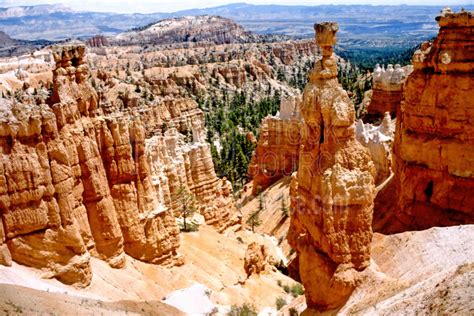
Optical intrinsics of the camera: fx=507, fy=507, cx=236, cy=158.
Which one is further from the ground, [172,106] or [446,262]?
[446,262]

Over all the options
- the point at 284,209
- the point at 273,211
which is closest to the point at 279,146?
the point at 273,211

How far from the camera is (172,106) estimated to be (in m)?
64.8

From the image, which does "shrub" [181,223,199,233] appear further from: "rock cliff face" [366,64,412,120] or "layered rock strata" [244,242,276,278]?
"rock cliff face" [366,64,412,120]

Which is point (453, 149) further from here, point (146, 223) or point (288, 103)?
point (288, 103)

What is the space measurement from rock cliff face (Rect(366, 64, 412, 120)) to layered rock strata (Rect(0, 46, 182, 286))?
3470cm

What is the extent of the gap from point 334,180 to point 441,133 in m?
10.2

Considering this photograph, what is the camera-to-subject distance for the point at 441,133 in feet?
80.4

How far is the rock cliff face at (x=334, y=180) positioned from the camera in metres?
17.0

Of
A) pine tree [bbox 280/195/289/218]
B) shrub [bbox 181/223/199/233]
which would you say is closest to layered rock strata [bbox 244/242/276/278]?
shrub [bbox 181/223/199/233]

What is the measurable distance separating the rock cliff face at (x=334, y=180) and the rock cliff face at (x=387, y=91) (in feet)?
121

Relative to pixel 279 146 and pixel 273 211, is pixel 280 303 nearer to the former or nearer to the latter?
pixel 273 211

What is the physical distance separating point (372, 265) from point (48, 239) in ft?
38.6

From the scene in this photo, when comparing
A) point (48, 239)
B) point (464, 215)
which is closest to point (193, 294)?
point (48, 239)

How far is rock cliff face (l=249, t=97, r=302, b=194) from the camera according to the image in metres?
48.7
